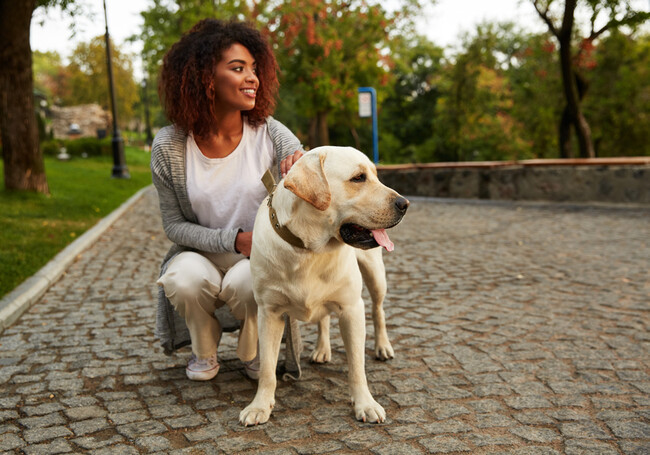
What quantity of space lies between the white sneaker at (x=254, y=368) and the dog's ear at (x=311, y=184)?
1410 mm

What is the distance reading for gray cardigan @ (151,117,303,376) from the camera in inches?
138

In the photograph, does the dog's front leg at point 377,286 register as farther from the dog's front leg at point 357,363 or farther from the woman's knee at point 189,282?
the woman's knee at point 189,282

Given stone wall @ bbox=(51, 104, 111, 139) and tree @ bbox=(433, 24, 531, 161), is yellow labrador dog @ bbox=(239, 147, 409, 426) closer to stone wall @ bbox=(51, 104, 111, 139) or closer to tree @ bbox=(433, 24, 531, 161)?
tree @ bbox=(433, 24, 531, 161)

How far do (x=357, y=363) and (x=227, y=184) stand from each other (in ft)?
4.15

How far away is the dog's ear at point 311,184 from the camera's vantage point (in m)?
2.56

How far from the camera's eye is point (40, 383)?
3678mm

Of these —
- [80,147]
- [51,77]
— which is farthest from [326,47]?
[51,77]

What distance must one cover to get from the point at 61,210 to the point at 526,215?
327 inches

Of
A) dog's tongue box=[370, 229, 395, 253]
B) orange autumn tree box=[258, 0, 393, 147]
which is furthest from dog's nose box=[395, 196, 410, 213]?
orange autumn tree box=[258, 0, 393, 147]

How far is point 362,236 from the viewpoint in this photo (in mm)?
2703

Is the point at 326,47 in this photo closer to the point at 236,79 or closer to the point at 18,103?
the point at 18,103

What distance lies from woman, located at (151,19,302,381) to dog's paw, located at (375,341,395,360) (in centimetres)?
79

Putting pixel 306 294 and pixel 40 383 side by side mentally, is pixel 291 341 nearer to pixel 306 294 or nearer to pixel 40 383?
pixel 306 294

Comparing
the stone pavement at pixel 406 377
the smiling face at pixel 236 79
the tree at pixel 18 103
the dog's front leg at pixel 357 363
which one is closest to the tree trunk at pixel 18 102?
the tree at pixel 18 103
